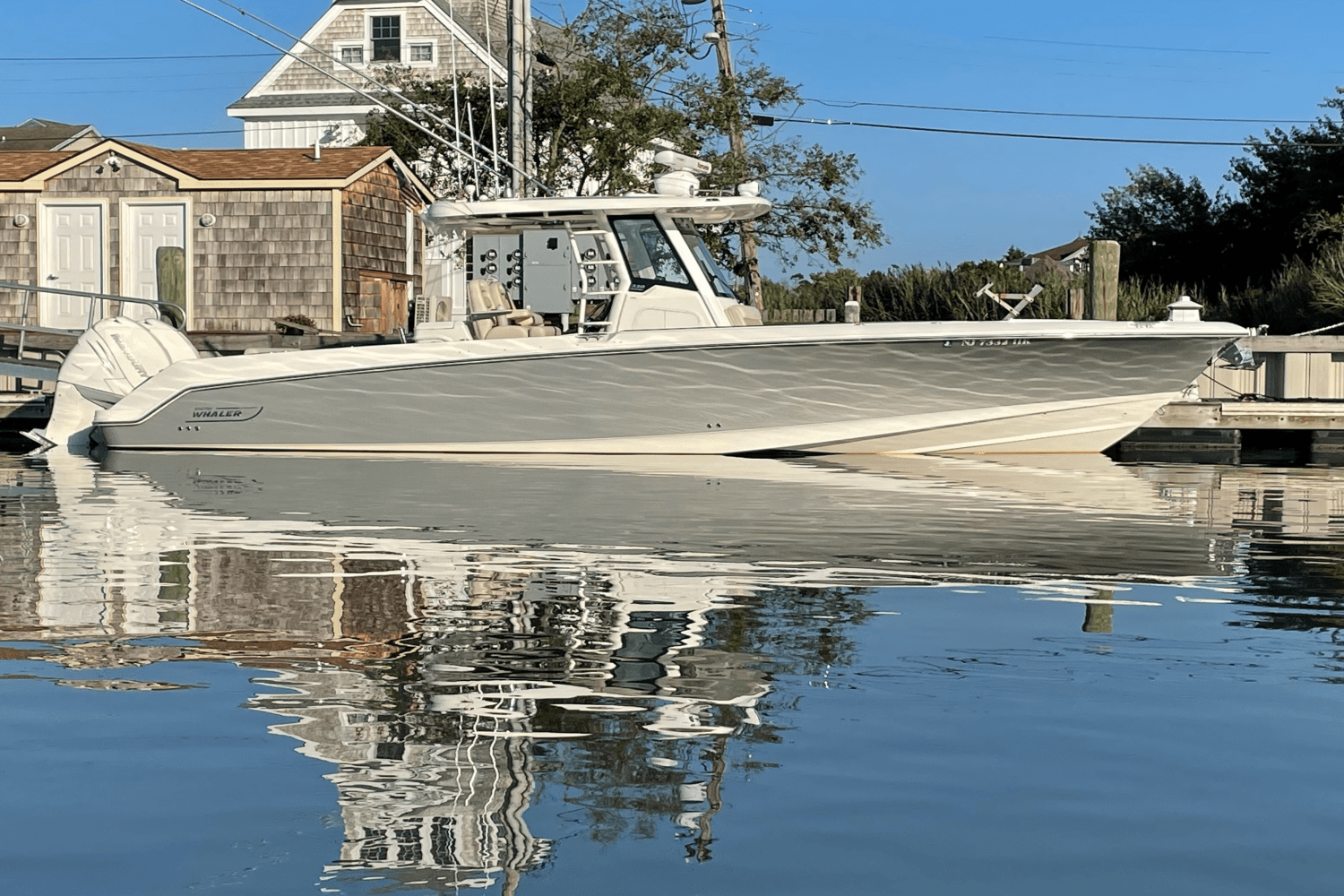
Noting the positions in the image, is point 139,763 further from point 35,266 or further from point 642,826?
point 35,266

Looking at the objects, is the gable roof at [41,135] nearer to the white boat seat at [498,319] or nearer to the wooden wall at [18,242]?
the wooden wall at [18,242]

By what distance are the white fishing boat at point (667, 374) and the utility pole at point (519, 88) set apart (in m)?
6.41

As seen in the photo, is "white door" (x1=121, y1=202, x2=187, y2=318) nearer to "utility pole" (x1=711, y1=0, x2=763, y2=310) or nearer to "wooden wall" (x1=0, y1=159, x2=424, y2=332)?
"wooden wall" (x1=0, y1=159, x2=424, y2=332)

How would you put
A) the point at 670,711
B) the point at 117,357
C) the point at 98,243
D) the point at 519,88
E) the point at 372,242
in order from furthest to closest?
the point at 372,242 < the point at 98,243 < the point at 519,88 < the point at 117,357 < the point at 670,711

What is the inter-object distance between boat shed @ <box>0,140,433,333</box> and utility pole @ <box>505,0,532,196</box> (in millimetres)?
6319

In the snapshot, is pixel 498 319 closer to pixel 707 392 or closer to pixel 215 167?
pixel 707 392

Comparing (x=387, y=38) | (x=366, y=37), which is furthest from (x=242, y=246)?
(x=366, y=37)

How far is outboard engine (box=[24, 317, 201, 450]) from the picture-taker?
16.5 m

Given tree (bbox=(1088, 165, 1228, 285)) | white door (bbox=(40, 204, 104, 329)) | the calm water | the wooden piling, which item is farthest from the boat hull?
tree (bbox=(1088, 165, 1228, 285))

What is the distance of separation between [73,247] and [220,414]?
15019 millimetres

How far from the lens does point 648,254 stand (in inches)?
591

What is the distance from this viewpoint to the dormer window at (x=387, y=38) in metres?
47.2

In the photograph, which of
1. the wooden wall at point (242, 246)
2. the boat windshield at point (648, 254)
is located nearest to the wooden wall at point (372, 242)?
the wooden wall at point (242, 246)

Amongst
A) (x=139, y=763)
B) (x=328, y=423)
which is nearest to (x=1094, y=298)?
(x=328, y=423)
